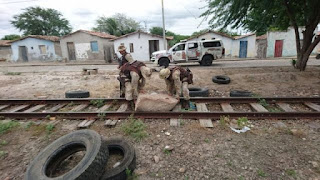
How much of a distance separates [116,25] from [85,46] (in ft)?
54.0

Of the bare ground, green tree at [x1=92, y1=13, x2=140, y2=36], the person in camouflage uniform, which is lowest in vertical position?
the bare ground

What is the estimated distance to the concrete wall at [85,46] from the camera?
24.1 metres

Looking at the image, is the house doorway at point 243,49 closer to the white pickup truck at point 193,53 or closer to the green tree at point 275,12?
the white pickup truck at point 193,53

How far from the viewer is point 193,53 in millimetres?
14719

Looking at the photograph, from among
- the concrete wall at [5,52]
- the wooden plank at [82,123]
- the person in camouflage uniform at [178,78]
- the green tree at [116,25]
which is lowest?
the wooden plank at [82,123]

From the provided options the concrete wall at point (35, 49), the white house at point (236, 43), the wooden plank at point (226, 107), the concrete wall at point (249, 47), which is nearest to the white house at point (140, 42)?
the white house at point (236, 43)

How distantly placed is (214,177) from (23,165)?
297cm

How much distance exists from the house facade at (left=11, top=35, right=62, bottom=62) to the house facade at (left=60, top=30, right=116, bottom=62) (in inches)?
93.8

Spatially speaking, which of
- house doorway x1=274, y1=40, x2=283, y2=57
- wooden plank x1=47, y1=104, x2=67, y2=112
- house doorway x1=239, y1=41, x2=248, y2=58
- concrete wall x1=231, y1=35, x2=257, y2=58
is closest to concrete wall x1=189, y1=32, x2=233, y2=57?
concrete wall x1=231, y1=35, x2=257, y2=58

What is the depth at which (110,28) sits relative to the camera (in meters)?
38.4

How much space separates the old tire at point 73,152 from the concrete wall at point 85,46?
2187 cm

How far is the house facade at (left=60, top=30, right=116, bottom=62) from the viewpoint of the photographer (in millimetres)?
24011

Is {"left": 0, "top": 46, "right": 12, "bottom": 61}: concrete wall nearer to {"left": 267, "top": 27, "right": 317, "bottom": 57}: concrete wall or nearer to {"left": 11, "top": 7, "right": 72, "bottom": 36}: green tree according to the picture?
{"left": 11, "top": 7, "right": 72, "bottom": 36}: green tree

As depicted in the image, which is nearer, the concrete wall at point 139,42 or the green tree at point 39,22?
the concrete wall at point 139,42
